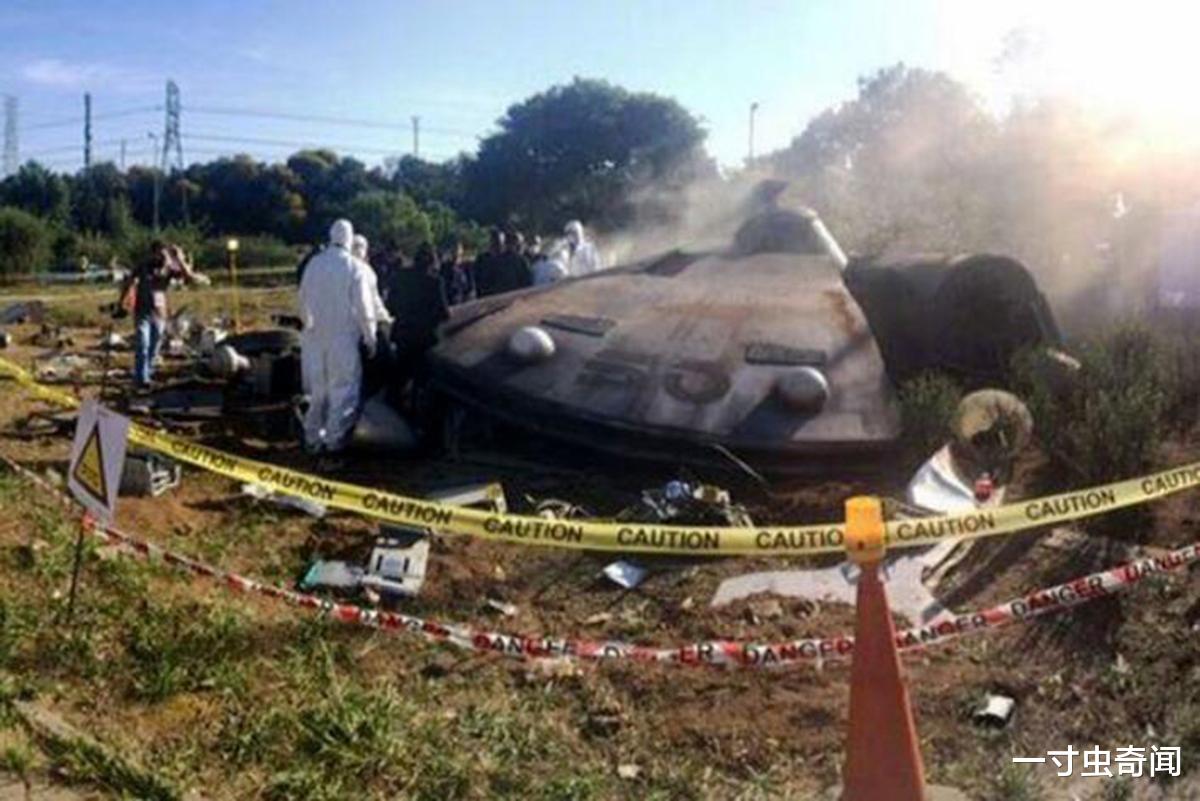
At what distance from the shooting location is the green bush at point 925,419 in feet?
28.0

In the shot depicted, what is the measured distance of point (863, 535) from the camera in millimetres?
3654

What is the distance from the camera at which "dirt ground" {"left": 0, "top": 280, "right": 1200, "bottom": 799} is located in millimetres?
4496

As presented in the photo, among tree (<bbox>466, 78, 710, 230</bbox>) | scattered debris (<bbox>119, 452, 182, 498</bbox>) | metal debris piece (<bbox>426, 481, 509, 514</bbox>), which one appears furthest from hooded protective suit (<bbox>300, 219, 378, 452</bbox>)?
tree (<bbox>466, 78, 710, 230</bbox>)

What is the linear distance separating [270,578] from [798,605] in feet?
9.44

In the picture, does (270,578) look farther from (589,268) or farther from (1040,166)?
(1040,166)

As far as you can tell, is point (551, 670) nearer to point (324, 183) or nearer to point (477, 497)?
point (477, 497)

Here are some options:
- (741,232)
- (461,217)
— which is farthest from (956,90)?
(741,232)

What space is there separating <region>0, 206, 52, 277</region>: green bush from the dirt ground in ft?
105

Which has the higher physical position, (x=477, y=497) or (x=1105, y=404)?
(x=1105, y=404)

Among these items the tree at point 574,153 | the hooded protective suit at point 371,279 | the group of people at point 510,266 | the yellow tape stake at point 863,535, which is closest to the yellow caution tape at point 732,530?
the yellow tape stake at point 863,535

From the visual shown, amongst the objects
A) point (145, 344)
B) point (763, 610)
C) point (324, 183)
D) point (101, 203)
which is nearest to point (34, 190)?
point (101, 203)

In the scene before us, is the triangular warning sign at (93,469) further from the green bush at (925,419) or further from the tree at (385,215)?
the tree at (385,215)

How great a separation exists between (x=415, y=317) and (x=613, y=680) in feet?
20.3

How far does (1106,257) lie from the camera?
23328 millimetres
